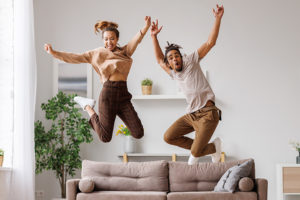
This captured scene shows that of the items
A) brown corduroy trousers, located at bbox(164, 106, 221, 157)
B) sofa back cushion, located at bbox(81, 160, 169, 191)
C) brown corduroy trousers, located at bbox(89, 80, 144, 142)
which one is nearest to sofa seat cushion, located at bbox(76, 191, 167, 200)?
sofa back cushion, located at bbox(81, 160, 169, 191)

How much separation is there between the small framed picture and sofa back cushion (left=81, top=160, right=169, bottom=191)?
135 centimetres

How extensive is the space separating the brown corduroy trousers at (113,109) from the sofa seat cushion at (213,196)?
6.12 ft

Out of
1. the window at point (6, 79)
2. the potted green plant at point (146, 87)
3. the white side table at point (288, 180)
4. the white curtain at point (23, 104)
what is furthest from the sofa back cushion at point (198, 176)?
the window at point (6, 79)

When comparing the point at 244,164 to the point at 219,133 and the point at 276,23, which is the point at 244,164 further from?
the point at 276,23

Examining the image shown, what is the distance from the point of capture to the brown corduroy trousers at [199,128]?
3.33 metres

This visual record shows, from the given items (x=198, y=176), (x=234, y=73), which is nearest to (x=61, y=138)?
(x=198, y=176)

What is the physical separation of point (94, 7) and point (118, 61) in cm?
360

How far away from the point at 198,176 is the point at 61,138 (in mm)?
1961

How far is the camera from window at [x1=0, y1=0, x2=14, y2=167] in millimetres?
5477

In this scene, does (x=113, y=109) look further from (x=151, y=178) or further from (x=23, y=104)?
(x=23, y=104)

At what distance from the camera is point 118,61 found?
3.31 m

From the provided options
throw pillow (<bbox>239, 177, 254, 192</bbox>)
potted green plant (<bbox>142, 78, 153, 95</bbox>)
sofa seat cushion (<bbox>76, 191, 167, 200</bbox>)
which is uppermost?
potted green plant (<bbox>142, 78, 153, 95</bbox>)

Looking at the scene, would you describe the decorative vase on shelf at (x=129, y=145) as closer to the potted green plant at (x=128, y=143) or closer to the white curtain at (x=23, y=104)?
the potted green plant at (x=128, y=143)

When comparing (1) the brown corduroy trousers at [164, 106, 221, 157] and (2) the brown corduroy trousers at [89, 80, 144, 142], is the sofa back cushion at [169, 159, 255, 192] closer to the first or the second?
(1) the brown corduroy trousers at [164, 106, 221, 157]
